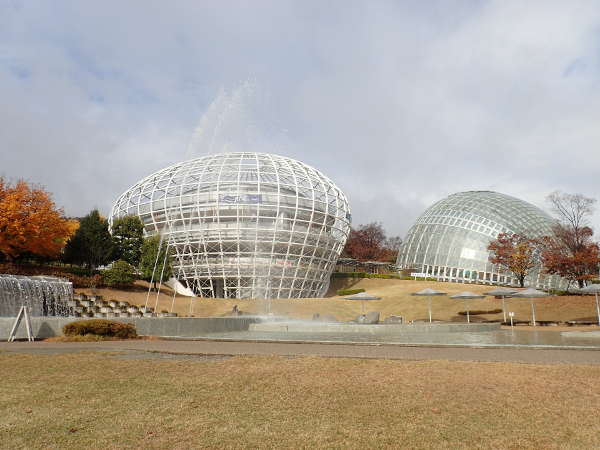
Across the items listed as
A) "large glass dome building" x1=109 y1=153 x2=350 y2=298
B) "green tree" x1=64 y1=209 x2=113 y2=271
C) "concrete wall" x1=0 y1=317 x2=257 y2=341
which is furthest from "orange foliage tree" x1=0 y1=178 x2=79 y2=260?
"concrete wall" x1=0 y1=317 x2=257 y2=341

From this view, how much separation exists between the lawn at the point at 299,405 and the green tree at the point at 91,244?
39.6 meters

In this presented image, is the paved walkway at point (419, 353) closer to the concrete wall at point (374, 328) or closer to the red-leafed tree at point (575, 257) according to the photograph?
the concrete wall at point (374, 328)

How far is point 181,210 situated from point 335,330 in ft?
118

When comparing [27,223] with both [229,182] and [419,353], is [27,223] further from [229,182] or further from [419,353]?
[419,353]

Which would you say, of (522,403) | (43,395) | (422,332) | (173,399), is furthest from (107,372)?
(422,332)

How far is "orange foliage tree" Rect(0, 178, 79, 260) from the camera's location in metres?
38.8

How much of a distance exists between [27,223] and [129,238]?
13.2 meters

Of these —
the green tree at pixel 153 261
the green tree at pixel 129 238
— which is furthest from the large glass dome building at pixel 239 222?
the green tree at pixel 129 238

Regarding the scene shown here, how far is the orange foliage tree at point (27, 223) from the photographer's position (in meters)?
38.8

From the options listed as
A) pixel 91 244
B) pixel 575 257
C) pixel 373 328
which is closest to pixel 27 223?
pixel 91 244

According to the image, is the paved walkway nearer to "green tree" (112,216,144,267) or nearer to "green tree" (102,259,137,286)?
"green tree" (102,259,137,286)

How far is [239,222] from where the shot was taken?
53.8 meters

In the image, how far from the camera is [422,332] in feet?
78.6

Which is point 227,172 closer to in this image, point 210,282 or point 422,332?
A: point 210,282
